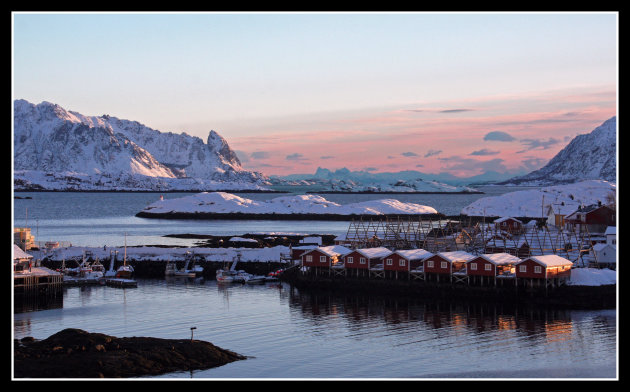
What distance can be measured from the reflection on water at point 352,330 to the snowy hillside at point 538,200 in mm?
83134

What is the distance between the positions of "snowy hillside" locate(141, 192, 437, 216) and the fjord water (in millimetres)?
100497

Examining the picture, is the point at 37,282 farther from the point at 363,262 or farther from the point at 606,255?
the point at 606,255

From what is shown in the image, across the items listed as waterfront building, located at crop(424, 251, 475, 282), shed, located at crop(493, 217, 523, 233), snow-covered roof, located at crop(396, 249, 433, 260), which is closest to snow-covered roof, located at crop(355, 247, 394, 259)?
snow-covered roof, located at crop(396, 249, 433, 260)

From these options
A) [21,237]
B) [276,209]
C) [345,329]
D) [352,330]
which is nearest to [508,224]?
[345,329]

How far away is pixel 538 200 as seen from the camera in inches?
5379

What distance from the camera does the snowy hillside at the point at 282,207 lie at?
531 ft

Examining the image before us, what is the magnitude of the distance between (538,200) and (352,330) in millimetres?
101513

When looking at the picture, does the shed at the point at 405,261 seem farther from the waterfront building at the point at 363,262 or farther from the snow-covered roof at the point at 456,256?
the snow-covered roof at the point at 456,256

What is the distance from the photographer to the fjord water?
111 feet

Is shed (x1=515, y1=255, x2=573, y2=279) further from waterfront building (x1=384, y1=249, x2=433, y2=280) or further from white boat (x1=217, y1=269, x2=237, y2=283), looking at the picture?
white boat (x1=217, y1=269, x2=237, y2=283)

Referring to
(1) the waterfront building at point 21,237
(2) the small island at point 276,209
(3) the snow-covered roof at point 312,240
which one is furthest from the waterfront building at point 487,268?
(2) the small island at point 276,209

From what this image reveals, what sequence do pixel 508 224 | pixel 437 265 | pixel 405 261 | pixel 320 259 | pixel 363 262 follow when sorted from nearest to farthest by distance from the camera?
pixel 437 265, pixel 405 261, pixel 363 262, pixel 320 259, pixel 508 224

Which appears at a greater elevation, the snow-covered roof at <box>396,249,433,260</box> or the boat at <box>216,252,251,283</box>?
the snow-covered roof at <box>396,249,433,260</box>

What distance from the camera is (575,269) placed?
54031 mm
